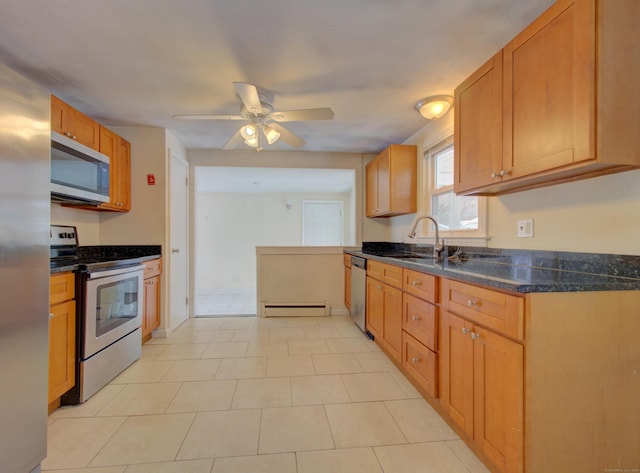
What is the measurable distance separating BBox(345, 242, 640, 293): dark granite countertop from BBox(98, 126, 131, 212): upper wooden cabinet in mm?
2644

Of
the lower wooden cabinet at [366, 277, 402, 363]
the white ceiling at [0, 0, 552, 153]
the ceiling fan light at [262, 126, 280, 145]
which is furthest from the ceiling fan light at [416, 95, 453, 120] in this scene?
the lower wooden cabinet at [366, 277, 402, 363]

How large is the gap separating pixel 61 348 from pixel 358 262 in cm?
247

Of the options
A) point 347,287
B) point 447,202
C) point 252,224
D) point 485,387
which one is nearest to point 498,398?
point 485,387

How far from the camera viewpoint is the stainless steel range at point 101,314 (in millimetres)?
1829

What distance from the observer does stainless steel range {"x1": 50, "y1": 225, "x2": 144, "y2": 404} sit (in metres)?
1.83

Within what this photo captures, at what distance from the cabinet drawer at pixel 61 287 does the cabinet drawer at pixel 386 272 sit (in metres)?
2.19

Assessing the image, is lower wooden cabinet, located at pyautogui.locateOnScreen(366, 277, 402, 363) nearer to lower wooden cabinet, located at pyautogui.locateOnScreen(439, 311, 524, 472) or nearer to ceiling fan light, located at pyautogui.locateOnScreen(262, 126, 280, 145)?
lower wooden cabinet, located at pyautogui.locateOnScreen(439, 311, 524, 472)

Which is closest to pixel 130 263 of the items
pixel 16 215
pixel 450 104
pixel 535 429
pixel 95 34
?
pixel 16 215

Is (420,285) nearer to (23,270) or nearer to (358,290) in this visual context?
(358,290)

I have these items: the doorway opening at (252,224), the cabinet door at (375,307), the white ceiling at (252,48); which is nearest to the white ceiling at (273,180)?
the doorway opening at (252,224)

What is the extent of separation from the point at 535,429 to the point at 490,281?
552mm

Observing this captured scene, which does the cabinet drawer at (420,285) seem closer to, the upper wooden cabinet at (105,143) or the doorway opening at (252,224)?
the upper wooden cabinet at (105,143)

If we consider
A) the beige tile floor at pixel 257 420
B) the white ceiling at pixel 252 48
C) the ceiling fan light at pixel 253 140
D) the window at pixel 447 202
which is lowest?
the beige tile floor at pixel 257 420

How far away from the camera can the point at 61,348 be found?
5.60ft
